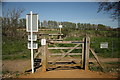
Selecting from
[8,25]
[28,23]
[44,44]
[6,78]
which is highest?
[8,25]

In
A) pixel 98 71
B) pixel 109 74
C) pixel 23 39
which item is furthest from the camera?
pixel 23 39

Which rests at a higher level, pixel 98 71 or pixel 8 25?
pixel 8 25

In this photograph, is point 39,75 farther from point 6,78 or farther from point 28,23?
point 28,23

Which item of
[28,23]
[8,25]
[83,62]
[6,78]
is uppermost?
[8,25]

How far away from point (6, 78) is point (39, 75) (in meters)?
1.23

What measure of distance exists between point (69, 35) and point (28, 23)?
18620 millimetres

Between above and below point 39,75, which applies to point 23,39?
above

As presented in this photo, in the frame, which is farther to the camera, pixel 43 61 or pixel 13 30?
pixel 13 30

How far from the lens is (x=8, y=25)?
14.8 meters

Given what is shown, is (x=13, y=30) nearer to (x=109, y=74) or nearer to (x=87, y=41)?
(x=87, y=41)

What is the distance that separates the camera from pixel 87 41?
544 centimetres

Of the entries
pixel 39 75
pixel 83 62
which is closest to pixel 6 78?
pixel 39 75

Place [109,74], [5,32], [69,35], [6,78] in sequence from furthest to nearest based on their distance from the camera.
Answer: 1. [69,35]
2. [5,32]
3. [109,74]
4. [6,78]

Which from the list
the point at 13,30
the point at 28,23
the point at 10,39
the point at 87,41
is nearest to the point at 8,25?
the point at 13,30
